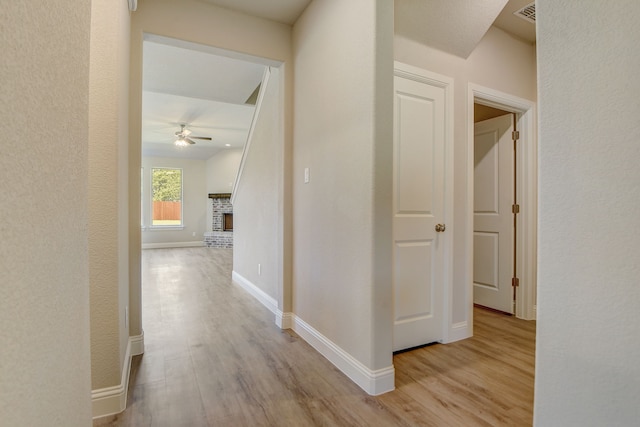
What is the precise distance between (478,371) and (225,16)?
10.7 ft

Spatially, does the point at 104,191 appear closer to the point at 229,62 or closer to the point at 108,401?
the point at 108,401

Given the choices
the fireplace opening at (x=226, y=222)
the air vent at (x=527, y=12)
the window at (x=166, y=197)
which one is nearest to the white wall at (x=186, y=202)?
the window at (x=166, y=197)

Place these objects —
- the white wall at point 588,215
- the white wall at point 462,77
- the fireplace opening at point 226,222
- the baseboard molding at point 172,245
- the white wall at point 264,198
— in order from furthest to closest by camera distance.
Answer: the fireplace opening at point 226,222 → the baseboard molding at point 172,245 → the white wall at point 264,198 → the white wall at point 462,77 → the white wall at point 588,215

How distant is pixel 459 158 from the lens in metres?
2.61

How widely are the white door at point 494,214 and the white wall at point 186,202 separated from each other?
8.15 metres

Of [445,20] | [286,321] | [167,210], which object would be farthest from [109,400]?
[167,210]

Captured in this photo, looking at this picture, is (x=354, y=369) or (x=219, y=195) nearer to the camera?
(x=354, y=369)

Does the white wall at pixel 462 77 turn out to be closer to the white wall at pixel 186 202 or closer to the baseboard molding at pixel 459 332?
the baseboard molding at pixel 459 332

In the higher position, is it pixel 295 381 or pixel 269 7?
pixel 269 7

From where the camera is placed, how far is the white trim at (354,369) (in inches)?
70.6

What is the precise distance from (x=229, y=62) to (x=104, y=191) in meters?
2.77

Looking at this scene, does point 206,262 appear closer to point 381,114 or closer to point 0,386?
point 381,114

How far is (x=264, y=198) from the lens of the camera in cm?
360

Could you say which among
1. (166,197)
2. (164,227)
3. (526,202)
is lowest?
(164,227)
